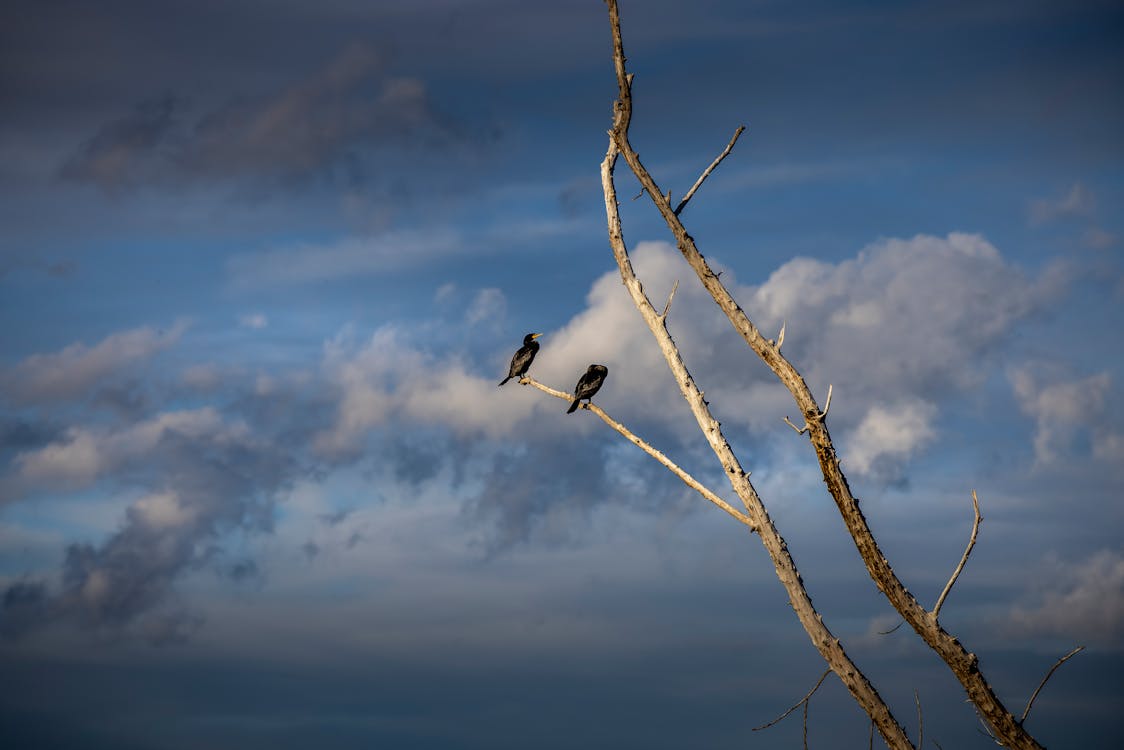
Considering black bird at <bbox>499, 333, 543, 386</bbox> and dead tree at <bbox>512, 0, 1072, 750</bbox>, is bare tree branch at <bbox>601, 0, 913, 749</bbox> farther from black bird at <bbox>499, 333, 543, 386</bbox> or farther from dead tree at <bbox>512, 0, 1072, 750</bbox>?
black bird at <bbox>499, 333, 543, 386</bbox>

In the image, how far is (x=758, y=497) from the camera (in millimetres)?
11602

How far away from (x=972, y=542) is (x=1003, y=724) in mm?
1932

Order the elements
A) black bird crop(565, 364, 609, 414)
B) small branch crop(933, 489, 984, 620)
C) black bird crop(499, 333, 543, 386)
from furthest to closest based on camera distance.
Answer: black bird crop(499, 333, 543, 386) → black bird crop(565, 364, 609, 414) → small branch crop(933, 489, 984, 620)

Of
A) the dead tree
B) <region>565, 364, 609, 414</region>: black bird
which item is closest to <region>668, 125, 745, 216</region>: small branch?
the dead tree

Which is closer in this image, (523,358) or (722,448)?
(722,448)

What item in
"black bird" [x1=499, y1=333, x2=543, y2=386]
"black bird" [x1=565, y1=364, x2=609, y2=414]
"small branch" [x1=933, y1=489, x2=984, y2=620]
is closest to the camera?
"small branch" [x1=933, y1=489, x2=984, y2=620]

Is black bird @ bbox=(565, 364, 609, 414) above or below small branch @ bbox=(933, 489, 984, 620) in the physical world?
above

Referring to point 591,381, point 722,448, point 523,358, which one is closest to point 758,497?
point 722,448

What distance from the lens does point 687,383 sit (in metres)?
12.4

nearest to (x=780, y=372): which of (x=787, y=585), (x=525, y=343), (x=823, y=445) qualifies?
(x=823, y=445)

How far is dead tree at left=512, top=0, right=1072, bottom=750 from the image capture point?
10.6 m

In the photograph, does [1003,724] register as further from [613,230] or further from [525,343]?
[525,343]

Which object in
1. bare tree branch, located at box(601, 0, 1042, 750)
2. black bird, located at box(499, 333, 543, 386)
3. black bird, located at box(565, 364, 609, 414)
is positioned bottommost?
bare tree branch, located at box(601, 0, 1042, 750)

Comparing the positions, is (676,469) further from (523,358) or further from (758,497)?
(523,358)
